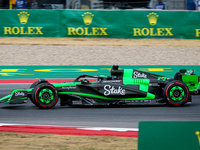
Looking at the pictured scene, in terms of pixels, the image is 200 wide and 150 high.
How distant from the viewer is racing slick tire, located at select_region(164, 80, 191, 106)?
8.05m

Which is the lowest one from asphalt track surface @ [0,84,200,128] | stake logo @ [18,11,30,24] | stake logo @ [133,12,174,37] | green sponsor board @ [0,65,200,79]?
asphalt track surface @ [0,84,200,128]

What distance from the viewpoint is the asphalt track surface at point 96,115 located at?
703 centimetres

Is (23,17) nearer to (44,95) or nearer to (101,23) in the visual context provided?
(101,23)

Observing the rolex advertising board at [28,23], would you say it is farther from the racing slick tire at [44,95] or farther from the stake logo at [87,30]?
the racing slick tire at [44,95]

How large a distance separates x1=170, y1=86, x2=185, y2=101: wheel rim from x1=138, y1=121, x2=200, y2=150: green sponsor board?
4.14 metres

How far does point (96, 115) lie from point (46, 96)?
1.20 meters

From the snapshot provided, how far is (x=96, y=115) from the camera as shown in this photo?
24.9 feet

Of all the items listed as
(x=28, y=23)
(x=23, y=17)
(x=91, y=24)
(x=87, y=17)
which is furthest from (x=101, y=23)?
(x=23, y=17)

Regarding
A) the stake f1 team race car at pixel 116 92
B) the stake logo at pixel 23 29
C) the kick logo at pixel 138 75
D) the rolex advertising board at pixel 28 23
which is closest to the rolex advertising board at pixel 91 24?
the rolex advertising board at pixel 28 23

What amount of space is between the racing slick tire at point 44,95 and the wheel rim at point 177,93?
99.5 inches

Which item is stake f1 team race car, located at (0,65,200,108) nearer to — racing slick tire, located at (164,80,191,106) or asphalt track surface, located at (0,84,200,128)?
racing slick tire, located at (164,80,191,106)

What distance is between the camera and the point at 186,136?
3.95 metres

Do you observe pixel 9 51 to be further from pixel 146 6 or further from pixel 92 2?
pixel 146 6

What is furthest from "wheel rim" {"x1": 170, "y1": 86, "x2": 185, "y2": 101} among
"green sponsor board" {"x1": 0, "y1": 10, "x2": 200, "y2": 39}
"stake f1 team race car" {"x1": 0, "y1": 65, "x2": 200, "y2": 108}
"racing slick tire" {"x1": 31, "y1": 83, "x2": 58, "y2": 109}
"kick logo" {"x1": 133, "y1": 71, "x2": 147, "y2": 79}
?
"green sponsor board" {"x1": 0, "y1": 10, "x2": 200, "y2": 39}
